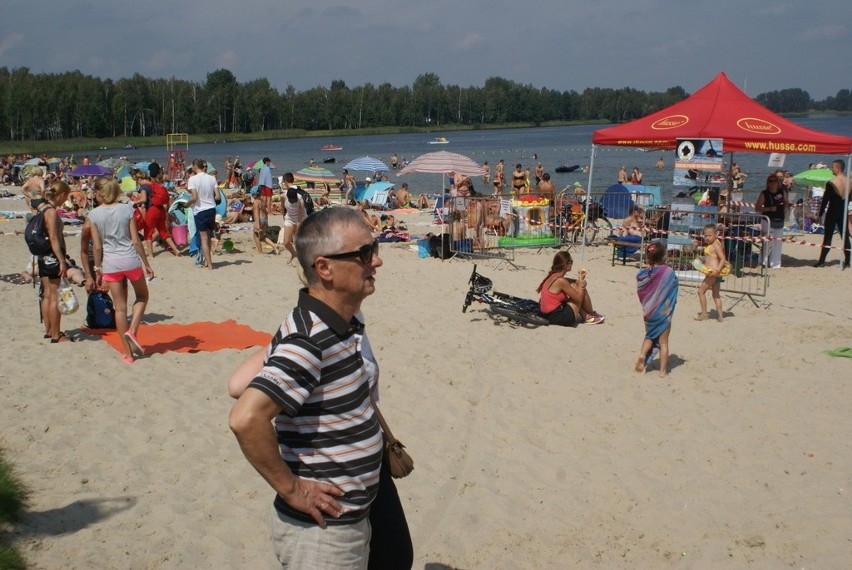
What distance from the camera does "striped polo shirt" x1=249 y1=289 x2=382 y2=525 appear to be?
216 centimetres

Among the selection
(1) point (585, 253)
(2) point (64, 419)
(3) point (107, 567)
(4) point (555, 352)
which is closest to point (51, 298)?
(2) point (64, 419)

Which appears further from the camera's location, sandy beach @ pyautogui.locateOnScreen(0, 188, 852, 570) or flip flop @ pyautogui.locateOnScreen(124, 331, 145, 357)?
flip flop @ pyautogui.locateOnScreen(124, 331, 145, 357)

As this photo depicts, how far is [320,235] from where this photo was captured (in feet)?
7.97

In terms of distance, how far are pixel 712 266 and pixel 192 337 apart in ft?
19.2

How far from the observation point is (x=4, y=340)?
7707mm

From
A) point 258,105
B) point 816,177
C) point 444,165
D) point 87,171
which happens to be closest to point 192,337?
point 444,165

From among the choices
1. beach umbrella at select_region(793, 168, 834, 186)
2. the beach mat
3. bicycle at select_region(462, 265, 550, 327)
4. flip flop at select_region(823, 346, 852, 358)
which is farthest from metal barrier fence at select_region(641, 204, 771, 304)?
the beach mat

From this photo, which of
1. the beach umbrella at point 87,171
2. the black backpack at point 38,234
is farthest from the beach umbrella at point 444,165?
the beach umbrella at point 87,171

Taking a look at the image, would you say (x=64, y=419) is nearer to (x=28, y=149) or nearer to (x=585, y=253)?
(x=585, y=253)

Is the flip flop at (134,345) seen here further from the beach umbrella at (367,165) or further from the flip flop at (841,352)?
the beach umbrella at (367,165)

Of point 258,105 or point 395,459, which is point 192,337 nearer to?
point 395,459

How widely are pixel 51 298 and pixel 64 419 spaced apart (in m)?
2.31

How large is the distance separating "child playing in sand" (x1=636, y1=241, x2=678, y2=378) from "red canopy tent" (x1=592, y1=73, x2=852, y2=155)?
6.05m

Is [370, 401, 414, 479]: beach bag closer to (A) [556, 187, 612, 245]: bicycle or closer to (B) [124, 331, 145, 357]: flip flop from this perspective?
(B) [124, 331, 145, 357]: flip flop
